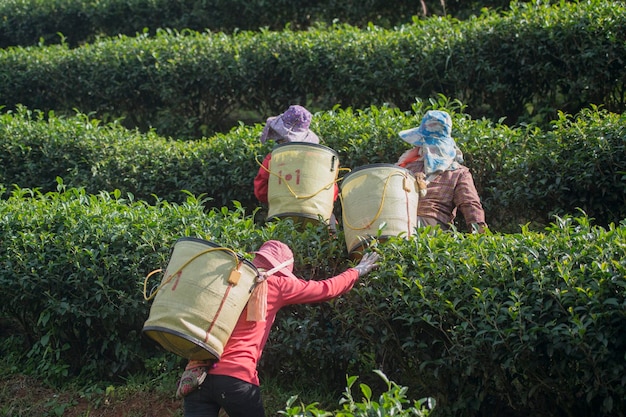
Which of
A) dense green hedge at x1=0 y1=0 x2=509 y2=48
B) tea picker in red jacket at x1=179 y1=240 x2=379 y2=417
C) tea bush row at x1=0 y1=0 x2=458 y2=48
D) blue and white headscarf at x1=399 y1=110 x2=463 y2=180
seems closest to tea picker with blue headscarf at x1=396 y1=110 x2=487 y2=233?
blue and white headscarf at x1=399 y1=110 x2=463 y2=180

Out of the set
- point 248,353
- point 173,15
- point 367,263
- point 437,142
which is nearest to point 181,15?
point 173,15

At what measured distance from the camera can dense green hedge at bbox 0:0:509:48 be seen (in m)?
11.5

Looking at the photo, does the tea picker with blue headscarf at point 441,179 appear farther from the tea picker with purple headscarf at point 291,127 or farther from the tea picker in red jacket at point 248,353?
the tea picker in red jacket at point 248,353

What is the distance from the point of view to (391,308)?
17.0 ft

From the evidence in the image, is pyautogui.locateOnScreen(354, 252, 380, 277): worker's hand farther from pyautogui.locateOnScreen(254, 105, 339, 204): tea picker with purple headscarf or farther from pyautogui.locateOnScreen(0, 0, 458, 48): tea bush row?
pyautogui.locateOnScreen(0, 0, 458, 48): tea bush row

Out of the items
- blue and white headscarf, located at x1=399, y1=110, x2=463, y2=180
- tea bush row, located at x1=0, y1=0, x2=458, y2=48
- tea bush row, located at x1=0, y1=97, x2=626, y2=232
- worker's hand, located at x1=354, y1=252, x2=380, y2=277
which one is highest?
blue and white headscarf, located at x1=399, y1=110, x2=463, y2=180

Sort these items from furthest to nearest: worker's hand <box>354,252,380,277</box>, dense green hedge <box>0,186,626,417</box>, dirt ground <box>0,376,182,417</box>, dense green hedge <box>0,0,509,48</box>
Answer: dense green hedge <box>0,0,509,48</box>
dirt ground <box>0,376,182,417</box>
worker's hand <box>354,252,380,277</box>
dense green hedge <box>0,186,626,417</box>

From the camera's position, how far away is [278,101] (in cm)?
986

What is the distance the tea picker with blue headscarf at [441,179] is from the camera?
612 centimetres

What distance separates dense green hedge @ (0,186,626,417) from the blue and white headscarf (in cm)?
81

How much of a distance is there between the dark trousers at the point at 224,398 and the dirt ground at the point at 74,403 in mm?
1053

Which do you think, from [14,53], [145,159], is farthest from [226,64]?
[14,53]

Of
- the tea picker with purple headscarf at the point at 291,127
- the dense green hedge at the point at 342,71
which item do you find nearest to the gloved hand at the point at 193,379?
the tea picker with purple headscarf at the point at 291,127

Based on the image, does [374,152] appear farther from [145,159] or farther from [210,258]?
[210,258]
